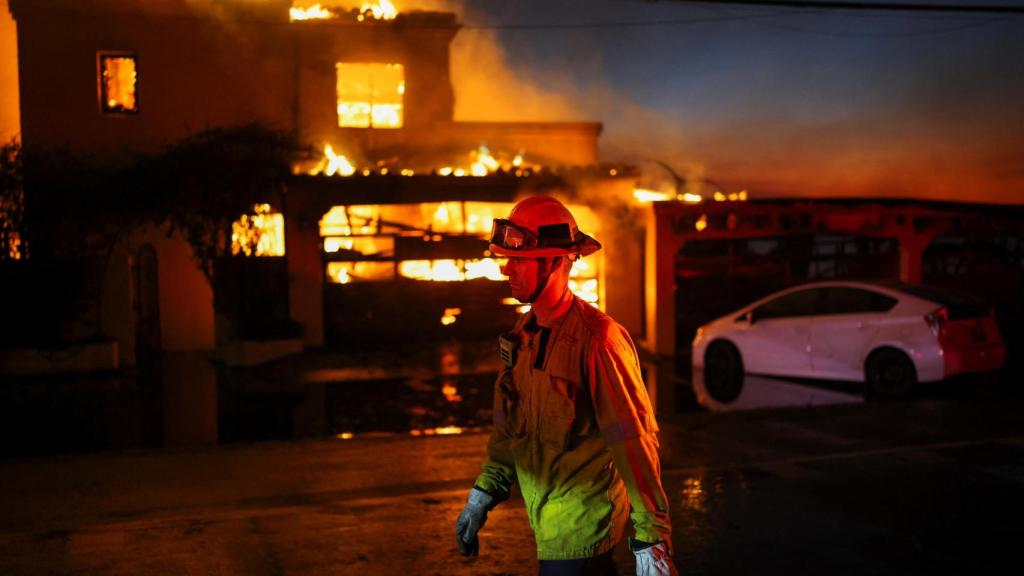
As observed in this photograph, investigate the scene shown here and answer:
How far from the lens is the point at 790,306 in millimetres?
12672

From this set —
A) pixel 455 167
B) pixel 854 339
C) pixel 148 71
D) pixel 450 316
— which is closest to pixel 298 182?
pixel 455 167

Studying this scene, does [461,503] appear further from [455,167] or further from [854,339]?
[455,167]

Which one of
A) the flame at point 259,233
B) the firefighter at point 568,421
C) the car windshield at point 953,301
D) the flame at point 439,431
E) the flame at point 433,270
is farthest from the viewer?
the flame at point 433,270

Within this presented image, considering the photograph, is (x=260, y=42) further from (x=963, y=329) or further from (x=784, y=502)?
(x=784, y=502)

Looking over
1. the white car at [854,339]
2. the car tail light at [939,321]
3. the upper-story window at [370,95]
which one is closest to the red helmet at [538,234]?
the white car at [854,339]

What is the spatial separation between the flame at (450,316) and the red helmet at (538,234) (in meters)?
13.7

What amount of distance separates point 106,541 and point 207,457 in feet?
7.45

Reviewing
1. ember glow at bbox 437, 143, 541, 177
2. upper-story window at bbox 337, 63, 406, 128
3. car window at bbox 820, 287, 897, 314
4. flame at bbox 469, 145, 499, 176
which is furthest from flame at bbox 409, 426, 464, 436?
upper-story window at bbox 337, 63, 406, 128

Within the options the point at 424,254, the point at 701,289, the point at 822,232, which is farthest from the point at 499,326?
the point at 822,232

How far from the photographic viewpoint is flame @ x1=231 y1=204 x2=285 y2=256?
15609 mm

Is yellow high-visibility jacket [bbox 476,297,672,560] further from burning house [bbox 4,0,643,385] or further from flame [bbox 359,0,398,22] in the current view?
flame [bbox 359,0,398,22]

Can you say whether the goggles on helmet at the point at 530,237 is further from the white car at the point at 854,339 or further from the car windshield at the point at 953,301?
the car windshield at the point at 953,301

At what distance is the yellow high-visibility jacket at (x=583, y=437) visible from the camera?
3088 millimetres

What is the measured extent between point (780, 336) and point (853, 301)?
3.66 feet
